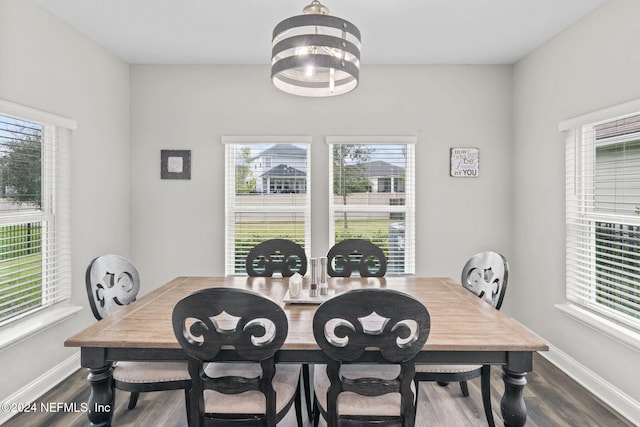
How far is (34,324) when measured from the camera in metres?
2.39

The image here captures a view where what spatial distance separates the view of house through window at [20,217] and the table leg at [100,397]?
4.33 ft

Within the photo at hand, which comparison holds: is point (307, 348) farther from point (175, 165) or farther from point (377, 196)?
point (175, 165)

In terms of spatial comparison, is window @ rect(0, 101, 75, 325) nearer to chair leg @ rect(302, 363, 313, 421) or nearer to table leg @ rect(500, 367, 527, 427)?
chair leg @ rect(302, 363, 313, 421)

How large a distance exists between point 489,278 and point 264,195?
2.24m

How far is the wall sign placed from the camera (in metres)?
3.50

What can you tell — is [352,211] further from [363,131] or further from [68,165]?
[68,165]

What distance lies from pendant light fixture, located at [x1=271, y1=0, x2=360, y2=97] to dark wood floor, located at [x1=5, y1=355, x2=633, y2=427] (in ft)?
6.59

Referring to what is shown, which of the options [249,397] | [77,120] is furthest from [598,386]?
[77,120]

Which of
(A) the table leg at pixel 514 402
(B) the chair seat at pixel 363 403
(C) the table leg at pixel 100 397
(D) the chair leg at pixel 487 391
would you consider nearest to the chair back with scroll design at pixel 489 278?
(D) the chair leg at pixel 487 391

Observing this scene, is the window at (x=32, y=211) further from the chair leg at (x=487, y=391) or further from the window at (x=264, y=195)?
the chair leg at (x=487, y=391)

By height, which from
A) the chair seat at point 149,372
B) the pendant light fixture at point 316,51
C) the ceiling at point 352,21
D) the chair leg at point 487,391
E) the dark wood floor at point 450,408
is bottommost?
the dark wood floor at point 450,408

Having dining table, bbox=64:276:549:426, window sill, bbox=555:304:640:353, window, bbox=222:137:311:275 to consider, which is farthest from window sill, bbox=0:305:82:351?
window sill, bbox=555:304:640:353

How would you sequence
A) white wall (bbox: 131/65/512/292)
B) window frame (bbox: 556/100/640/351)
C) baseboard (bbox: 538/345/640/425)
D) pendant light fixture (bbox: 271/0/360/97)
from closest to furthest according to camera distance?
pendant light fixture (bbox: 271/0/360/97)
baseboard (bbox: 538/345/640/425)
window frame (bbox: 556/100/640/351)
white wall (bbox: 131/65/512/292)

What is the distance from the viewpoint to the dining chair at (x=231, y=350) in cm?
129
